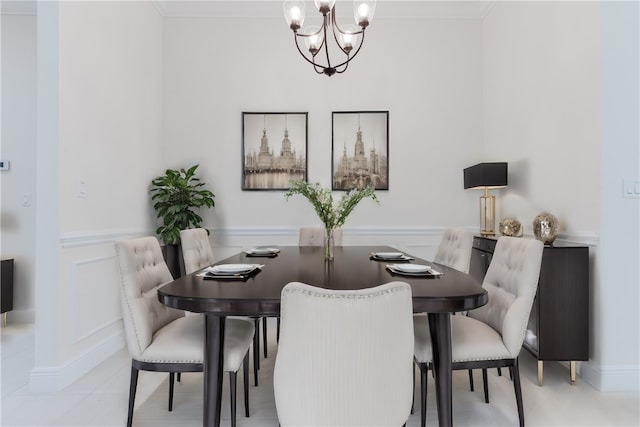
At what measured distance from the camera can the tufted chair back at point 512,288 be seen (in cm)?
174

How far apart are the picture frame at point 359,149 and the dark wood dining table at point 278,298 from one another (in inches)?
87.9

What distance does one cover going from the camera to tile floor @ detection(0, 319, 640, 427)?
79.5 inches

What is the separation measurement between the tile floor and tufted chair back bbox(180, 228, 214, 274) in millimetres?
770

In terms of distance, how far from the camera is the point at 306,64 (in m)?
4.16

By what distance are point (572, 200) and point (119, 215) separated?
3.54 m

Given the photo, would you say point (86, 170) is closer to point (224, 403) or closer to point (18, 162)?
point (18, 162)

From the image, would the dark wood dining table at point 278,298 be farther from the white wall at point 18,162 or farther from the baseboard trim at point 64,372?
the white wall at point 18,162

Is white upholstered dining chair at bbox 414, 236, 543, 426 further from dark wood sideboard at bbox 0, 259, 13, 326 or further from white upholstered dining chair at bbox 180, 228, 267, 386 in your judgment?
dark wood sideboard at bbox 0, 259, 13, 326

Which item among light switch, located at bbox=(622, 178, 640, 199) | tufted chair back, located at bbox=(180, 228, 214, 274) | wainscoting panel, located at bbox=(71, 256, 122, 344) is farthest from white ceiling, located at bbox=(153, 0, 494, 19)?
wainscoting panel, located at bbox=(71, 256, 122, 344)

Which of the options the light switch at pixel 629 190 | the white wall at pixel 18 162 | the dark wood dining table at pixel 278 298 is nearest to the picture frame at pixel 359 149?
the light switch at pixel 629 190

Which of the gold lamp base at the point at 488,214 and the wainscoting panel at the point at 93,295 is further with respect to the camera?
the gold lamp base at the point at 488,214

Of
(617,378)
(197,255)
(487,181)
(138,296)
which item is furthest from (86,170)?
(617,378)

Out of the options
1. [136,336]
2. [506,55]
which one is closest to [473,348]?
[136,336]

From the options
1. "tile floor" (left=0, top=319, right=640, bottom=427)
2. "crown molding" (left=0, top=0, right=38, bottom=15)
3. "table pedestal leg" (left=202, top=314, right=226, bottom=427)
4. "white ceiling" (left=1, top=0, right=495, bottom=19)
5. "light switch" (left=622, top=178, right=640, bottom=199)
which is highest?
"white ceiling" (left=1, top=0, right=495, bottom=19)
